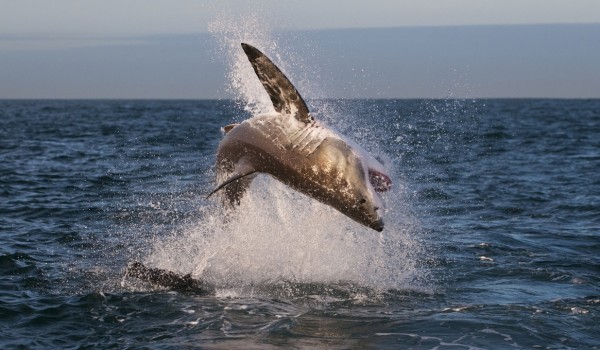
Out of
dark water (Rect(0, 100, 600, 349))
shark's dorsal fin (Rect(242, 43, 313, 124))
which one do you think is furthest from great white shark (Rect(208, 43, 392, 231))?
dark water (Rect(0, 100, 600, 349))

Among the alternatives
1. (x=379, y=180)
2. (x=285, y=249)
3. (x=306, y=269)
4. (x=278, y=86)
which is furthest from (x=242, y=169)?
(x=285, y=249)

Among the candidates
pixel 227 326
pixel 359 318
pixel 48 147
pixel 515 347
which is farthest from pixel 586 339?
pixel 48 147

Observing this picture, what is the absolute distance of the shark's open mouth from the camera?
34.0 feet

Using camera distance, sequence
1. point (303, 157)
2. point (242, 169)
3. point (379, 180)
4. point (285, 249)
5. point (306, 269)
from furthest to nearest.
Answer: point (285, 249), point (306, 269), point (242, 169), point (303, 157), point (379, 180)

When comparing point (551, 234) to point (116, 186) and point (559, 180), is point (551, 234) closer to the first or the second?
point (559, 180)

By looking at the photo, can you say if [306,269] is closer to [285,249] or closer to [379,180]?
[285,249]

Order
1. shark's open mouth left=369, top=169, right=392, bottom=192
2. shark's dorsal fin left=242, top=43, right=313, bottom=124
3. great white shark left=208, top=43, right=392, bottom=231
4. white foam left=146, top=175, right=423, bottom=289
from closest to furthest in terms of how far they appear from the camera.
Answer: great white shark left=208, top=43, right=392, bottom=231, shark's open mouth left=369, top=169, right=392, bottom=192, shark's dorsal fin left=242, top=43, right=313, bottom=124, white foam left=146, top=175, right=423, bottom=289

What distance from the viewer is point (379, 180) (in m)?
10.5

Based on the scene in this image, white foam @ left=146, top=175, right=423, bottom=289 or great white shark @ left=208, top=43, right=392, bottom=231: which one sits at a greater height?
great white shark @ left=208, top=43, right=392, bottom=231

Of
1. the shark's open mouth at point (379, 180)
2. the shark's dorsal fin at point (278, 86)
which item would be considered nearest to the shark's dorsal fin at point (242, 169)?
the shark's dorsal fin at point (278, 86)

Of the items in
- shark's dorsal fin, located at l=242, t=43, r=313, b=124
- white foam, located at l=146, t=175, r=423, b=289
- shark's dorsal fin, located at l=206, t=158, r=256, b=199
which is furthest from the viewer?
white foam, located at l=146, t=175, r=423, b=289

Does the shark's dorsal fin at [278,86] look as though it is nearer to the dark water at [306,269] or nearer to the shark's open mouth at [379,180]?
the shark's open mouth at [379,180]

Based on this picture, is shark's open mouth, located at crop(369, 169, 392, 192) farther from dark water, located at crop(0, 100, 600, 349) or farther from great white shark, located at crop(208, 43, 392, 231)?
dark water, located at crop(0, 100, 600, 349)

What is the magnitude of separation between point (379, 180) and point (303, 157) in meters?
0.99
